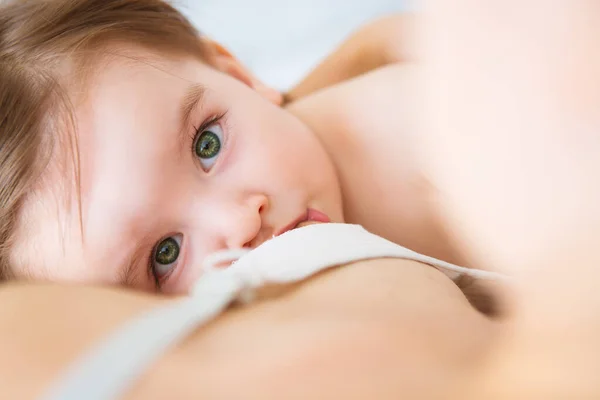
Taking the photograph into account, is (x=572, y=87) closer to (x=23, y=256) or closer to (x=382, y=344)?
(x=382, y=344)

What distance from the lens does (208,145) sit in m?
0.62

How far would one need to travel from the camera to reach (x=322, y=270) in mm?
378

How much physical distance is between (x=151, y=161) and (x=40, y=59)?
7.6 inches

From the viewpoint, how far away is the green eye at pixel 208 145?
613mm

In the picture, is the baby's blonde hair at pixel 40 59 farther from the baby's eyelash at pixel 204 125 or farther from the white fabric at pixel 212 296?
the white fabric at pixel 212 296

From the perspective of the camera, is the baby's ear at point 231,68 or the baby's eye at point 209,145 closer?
the baby's eye at point 209,145

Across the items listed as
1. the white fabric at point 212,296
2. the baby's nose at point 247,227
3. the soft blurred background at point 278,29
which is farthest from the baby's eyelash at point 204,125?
the soft blurred background at point 278,29

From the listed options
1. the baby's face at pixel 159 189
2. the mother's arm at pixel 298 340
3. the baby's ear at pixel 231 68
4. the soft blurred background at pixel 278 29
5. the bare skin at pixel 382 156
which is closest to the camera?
the mother's arm at pixel 298 340

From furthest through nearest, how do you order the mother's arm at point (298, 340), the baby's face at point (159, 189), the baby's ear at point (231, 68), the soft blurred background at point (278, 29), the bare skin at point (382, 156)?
the soft blurred background at point (278, 29)
the baby's ear at point (231, 68)
the bare skin at point (382, 156)
the baby's face at point (159, 189)
the mother's arm at point (298, 340)

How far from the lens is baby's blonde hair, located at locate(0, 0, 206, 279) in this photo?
0.55m

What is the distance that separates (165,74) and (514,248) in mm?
490

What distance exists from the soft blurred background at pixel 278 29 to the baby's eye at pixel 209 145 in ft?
1.86

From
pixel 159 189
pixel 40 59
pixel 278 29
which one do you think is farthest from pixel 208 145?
pixel 278 29

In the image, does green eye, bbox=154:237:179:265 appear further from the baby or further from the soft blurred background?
the soft blurred background
